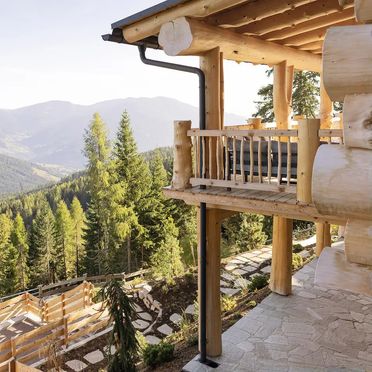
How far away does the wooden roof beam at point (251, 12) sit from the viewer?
218 inches

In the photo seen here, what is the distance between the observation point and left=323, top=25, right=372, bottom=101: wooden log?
8.80 ft

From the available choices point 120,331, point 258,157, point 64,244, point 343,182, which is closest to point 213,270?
point 258,157

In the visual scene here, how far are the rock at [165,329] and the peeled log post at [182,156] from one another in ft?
25.6

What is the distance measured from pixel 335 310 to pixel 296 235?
33.4 feet

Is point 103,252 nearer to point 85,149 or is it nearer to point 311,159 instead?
point 85,149

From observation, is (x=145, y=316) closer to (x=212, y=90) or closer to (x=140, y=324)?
A: (x=140, y=324)

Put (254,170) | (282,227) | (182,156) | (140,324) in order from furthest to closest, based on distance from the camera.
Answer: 1. (140,324)
2. (282,227)
3. (182,156)
4. (254,170)

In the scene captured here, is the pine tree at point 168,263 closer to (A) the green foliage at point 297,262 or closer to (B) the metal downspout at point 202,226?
(A) the green foliage at point 297,262

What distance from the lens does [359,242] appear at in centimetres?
295

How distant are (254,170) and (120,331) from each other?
14.4 feet

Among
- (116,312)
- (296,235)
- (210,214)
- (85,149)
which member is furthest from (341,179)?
(85,149)

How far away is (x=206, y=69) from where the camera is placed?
6.09 metres

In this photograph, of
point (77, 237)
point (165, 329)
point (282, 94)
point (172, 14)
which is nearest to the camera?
point (172, 14)

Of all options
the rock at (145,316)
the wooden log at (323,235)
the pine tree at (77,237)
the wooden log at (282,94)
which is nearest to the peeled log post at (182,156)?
the wooden log at (282,94)
